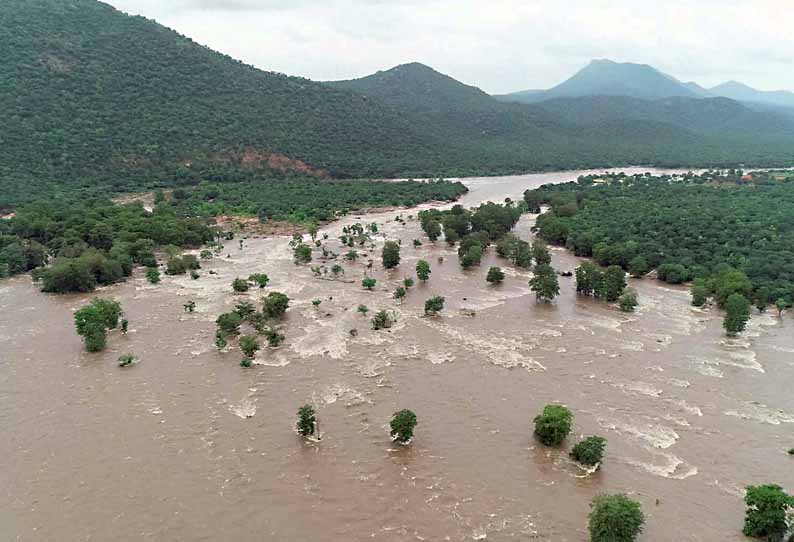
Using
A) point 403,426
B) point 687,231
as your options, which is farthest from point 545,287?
point 687,231

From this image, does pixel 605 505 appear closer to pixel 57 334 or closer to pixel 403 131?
pixel 57 334

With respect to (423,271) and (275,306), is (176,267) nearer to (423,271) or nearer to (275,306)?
(275,306)

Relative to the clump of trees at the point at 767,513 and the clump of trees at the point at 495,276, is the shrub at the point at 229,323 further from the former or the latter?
the clump of trees at the point at 767,513

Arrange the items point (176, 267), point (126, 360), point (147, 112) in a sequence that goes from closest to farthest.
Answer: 1. point (126, 360)
2. point (176, 267)
3. point (147, 112)

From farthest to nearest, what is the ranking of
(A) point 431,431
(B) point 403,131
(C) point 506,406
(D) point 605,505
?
(B) point 403,131 < (C) point 506,406 < (A) point 431,431 < (D) point 605,505

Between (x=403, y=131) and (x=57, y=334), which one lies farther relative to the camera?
(x=403, y=131)

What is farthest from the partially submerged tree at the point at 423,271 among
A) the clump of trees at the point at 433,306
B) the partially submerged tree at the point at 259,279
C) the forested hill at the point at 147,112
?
the forested hill at the point at 147,112

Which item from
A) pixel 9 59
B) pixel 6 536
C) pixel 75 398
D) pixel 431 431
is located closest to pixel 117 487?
pixel 6 536

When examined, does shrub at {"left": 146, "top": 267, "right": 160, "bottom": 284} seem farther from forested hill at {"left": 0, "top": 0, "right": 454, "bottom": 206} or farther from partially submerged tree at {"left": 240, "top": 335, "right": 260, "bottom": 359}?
forested hill at {"left": 0, "top": 0, "right": 454, "bottom": 206}
